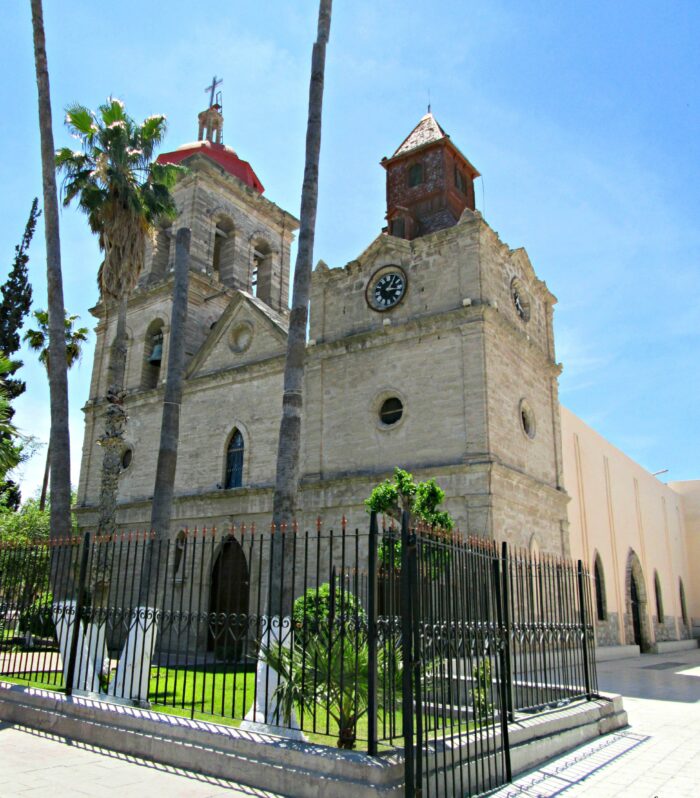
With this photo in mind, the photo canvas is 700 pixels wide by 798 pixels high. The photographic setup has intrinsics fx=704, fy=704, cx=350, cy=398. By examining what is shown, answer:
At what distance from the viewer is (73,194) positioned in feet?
56.9

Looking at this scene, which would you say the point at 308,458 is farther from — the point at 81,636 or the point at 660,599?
the point at 660,599

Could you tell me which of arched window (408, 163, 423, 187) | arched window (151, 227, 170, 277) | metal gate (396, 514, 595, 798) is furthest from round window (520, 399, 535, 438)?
arched window (151, 227, 170, 277)

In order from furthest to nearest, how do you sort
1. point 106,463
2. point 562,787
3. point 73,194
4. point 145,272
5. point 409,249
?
point 145,272 → point 409,249 → point 73,194 → point 106,463 → point 562,787

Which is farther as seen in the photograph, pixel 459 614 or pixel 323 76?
pixel 323 76

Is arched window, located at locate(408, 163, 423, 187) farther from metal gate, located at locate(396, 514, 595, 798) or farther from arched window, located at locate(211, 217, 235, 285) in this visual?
metal gate, located at locate(396, 514, 595, 798)

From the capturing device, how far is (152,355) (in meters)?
26.7

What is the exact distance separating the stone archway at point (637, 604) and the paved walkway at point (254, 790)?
1913 centimetres

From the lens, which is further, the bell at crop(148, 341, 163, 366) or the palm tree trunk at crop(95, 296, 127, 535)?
the bell at crop(148, 341, 163, 366)

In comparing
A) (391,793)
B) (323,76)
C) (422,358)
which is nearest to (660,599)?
(422,358)

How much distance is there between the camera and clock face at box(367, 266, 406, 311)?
66.1ft

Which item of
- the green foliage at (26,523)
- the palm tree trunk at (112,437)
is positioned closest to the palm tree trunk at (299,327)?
the palm tree trunk at (112,437)

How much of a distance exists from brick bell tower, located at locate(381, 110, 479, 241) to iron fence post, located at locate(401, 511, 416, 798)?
55.8 ft

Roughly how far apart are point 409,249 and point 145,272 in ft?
41.1

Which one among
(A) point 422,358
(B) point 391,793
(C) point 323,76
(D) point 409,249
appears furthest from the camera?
(D) point 409,249
